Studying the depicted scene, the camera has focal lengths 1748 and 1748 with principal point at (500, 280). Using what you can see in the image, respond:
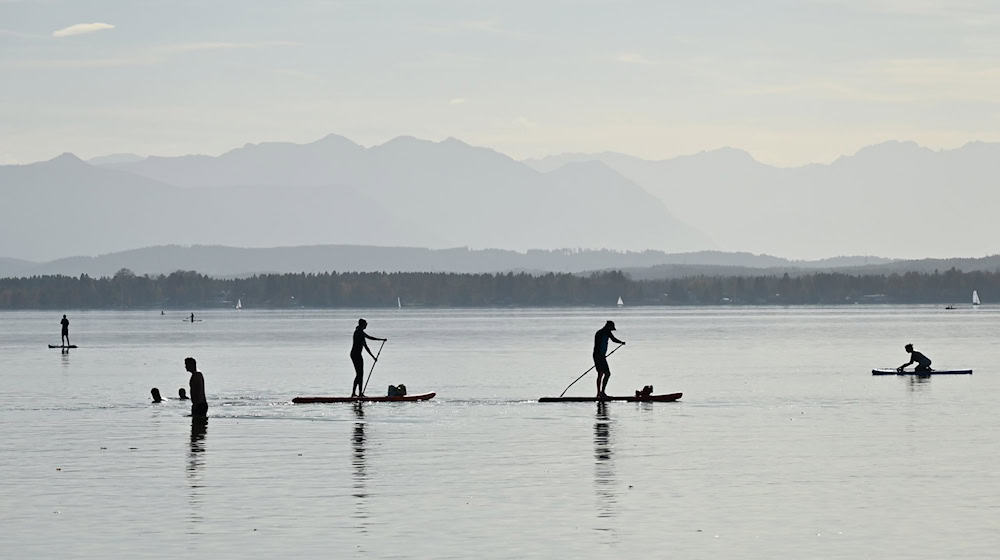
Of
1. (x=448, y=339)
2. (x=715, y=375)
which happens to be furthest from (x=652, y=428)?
(x=448, y=339)

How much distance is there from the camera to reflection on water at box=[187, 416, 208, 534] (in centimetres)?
2562

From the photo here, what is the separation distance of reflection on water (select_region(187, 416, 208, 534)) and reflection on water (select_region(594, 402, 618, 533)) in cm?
592

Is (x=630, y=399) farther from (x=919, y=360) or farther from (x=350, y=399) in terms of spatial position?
(x=919, y=360)

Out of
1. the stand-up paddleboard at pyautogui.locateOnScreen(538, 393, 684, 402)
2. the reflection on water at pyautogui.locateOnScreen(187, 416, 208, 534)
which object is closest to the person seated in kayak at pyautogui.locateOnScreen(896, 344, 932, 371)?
the stand-up paddleboard at pyautogui.locateOnScreen(538, 393, 684, 402)

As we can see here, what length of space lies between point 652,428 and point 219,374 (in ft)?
121

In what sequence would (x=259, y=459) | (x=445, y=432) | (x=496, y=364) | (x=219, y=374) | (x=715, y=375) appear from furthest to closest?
(x=496, y=364)
(x=219, y=374)
(x=715, y=375)
(x=445, y=432)
(x=259, y=459)

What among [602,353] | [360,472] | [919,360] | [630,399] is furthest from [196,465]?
[919,360]

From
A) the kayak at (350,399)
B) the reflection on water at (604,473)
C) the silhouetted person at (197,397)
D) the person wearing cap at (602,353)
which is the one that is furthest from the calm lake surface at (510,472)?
the person wearing cap at (602,353)

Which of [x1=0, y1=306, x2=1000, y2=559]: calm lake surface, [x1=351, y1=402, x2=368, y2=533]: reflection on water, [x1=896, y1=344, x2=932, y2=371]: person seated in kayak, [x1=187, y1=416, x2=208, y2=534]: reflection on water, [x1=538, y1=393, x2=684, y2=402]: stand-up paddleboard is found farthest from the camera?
[x1=896, y1=344, x2=932, y2=371]: person seated in kayak

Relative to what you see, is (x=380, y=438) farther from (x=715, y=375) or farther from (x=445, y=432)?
(x=715, y=375)

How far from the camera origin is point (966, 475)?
2983cm

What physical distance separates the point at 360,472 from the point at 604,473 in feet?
14.4

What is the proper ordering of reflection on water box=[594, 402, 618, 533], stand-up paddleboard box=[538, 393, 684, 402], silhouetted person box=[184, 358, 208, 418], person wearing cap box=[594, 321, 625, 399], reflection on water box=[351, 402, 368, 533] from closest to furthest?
reflection on water box=[351, 402, 368, 533], reflection on water box=[594, 402, 618, 533], silhouetted person box=[184, 358, 208, 418], person wearing cap box=[594, 321, 625, 399], stand-up paddleboard box=[538, 393, 684, 402]

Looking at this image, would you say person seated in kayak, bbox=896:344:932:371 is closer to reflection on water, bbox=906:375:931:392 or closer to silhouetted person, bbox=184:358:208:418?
reflection on water, bbox=906:375:931:392
